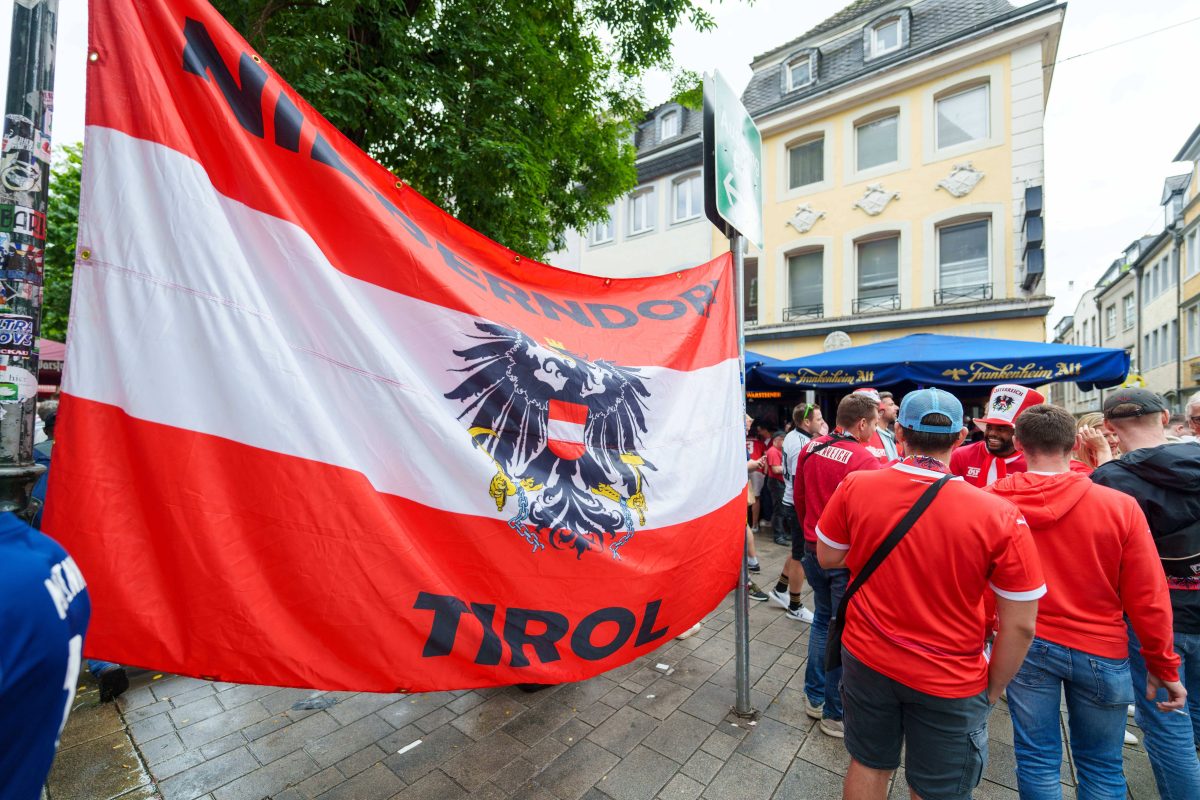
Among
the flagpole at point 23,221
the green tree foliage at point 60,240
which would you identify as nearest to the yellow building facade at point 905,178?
the flagpole at point 23,221

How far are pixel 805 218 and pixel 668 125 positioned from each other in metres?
6.41

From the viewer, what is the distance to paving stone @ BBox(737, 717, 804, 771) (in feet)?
9.62

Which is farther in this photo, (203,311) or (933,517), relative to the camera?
(933,517)

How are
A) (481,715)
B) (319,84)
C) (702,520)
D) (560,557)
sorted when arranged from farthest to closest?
(319,84) < (481,715) < (702,520) < (560,557)

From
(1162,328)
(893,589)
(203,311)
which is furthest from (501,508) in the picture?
(1162,328)

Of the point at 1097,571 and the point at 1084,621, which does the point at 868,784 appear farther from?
the point at 1097,571

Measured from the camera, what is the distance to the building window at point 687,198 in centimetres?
1638

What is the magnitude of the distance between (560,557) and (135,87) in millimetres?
2039

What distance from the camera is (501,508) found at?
209 centimetres

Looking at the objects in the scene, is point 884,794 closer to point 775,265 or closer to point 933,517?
point 933,517

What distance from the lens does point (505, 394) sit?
86.4 inches

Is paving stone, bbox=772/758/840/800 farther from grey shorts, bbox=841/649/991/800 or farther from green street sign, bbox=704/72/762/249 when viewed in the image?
green street sign, bbox=704/72/762/249

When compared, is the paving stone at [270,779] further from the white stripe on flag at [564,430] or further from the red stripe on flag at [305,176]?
the red stripe on flag at [305,176]

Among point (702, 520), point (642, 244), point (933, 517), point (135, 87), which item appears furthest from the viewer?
point (642, 244)
